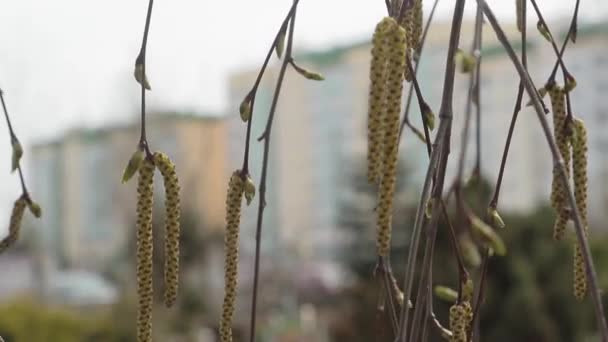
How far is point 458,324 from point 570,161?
11cm

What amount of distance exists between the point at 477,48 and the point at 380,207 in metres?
0.06

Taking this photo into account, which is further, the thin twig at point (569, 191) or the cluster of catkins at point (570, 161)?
the cluster of catkins at point (570, 161)

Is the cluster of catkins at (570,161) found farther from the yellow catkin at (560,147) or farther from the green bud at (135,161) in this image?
the green bud at (135,161)

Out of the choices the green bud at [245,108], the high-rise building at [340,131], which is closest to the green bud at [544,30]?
the green bud at [245,108]

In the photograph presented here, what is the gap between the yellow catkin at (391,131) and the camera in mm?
337

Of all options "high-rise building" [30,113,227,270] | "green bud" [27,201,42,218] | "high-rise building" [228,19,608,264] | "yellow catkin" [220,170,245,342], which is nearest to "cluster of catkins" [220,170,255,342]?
"yellow catkin" [220,170,245,342]

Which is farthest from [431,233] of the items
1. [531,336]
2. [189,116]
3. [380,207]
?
[189,116]

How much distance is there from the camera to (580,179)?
46 cm

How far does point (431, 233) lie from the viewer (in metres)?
0.34

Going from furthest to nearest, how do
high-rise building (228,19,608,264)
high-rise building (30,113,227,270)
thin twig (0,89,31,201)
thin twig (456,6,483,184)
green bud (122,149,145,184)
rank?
high-rise building (30,113,227,270), high-rise building (228,19,608,264), thin twig (0,89,31,201), green bud (122,149,145,184), thin twig (456,6,483,184)

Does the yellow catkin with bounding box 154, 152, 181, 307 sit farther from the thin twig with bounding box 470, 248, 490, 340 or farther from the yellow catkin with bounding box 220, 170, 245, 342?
the thin twig with bounding box 470, 248, 490, 340

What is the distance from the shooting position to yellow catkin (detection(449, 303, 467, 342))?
38 centimetres

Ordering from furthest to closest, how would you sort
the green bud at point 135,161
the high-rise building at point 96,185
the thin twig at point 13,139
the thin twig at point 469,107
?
the high-rise building at point 96,185 < the thin twig at point 13,139 < the green bud at point 135,161 < the thin twig at point 469,107

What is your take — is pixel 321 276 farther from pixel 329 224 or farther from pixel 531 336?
pixel 329 224
